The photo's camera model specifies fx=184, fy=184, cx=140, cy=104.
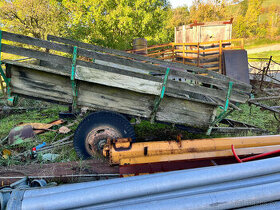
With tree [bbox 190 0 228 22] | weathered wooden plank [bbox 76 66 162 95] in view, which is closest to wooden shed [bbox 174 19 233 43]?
weathered wooden plank [bbox 76 66 162 95]

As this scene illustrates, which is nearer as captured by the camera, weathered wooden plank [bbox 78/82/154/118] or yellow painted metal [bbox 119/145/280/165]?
yellow painted metal [bbox 119/145/280/165]

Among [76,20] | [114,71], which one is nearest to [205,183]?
[114,71]

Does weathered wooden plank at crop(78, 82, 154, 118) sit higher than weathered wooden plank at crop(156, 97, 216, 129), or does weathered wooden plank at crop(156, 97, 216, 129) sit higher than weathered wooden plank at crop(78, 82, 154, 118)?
weathered wooden plank at crop(78, 82, 154, 118)

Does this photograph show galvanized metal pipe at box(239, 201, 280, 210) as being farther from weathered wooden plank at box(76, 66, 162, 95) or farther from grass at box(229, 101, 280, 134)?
grass at box(229, 101, 280, 134)

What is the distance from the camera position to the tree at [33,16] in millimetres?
14447

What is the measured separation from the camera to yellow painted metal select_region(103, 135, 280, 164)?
8.55ft

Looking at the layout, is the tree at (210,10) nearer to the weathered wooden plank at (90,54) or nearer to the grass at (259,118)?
the grass at (259,118)

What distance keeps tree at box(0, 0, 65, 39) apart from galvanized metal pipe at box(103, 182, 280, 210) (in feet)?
52.8

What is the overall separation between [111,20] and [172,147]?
11913mm

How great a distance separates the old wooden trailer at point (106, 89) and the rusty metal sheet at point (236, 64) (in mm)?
5886

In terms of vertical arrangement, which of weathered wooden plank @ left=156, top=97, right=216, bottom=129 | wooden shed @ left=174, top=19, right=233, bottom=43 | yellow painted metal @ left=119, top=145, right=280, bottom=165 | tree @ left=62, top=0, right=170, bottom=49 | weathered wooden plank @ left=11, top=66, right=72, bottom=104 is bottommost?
yellow painted metal @ left=119, top=145, right=280, bottom=165

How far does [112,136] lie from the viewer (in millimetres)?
2990

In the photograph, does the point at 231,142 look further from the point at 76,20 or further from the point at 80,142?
the point at 76,20

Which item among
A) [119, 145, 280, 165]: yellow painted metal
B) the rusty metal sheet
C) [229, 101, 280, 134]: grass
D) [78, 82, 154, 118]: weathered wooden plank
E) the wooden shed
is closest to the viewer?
[119, 145, 280, 165]: yellow painted metal
